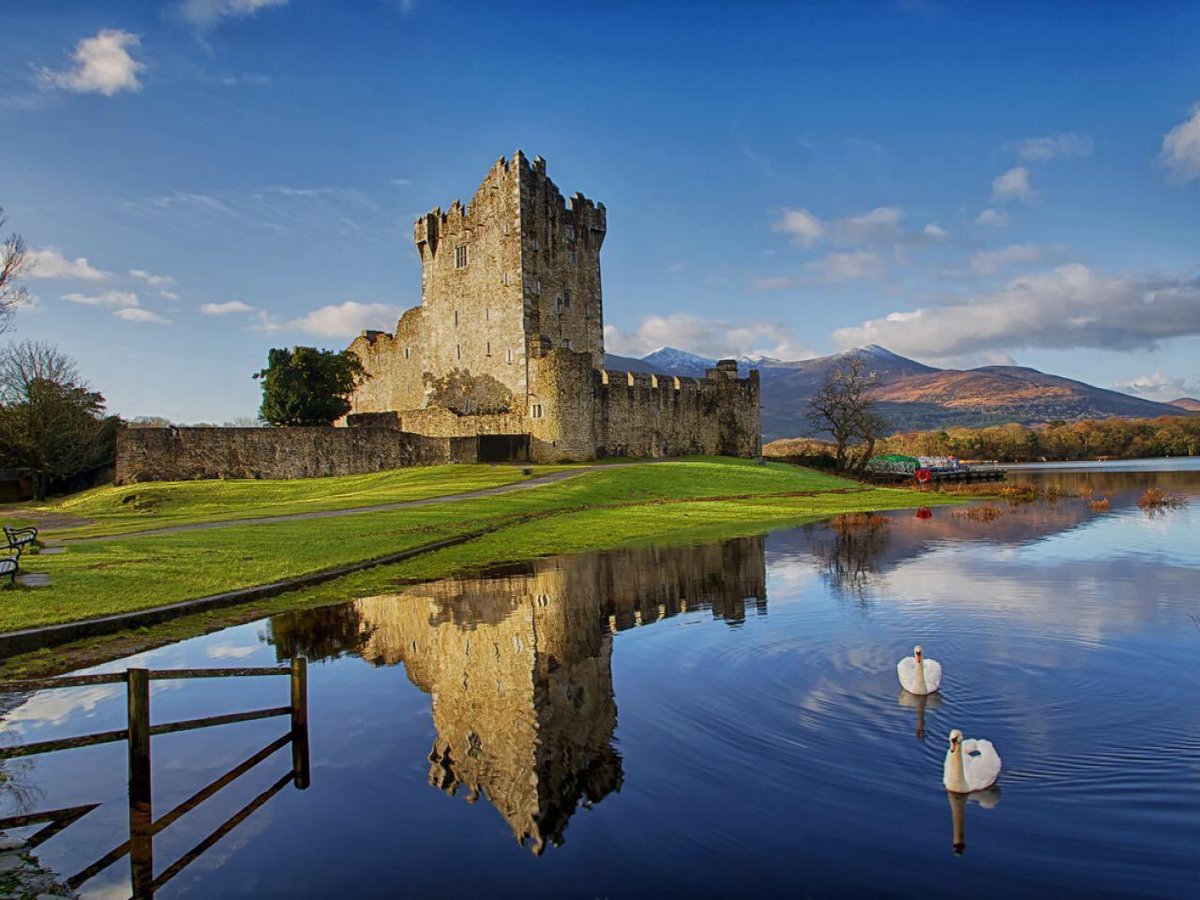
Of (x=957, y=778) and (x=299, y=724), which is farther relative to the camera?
(x=299, y=724)

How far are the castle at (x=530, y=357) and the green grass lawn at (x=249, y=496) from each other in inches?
249

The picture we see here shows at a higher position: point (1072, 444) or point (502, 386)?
point (502, 386)

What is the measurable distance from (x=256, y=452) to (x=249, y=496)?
7.55 metres

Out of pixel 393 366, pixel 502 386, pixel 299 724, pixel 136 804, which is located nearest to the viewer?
pixel 136 804

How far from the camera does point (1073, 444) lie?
13562 centimetres

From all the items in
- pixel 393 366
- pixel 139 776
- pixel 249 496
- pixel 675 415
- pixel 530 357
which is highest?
pixel 393 366

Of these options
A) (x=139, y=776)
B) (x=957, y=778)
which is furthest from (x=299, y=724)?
(x=957, y=778)

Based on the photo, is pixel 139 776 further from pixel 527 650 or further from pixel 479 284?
pixel 479 284

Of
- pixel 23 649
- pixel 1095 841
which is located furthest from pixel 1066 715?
pixel 23 649

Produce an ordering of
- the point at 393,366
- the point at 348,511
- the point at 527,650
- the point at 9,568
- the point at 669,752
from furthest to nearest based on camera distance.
A: the point at 393,366 → the point at 348,511 → the point at 9,568 → the point at 527,650 → the point at 669,752

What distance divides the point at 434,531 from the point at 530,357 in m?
30.2

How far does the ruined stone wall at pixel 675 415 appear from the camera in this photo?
54969mm

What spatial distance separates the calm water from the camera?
591 centimetres

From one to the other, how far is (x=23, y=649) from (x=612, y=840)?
937cm
